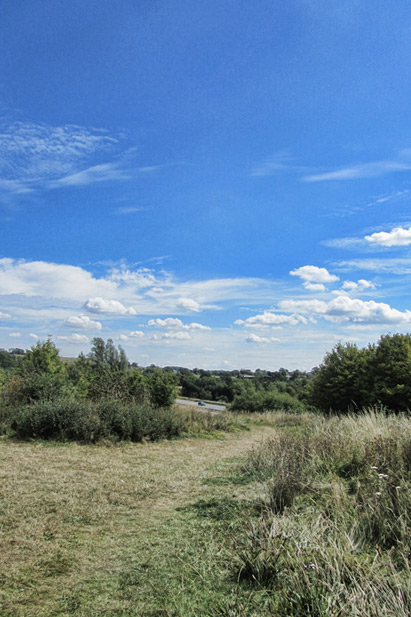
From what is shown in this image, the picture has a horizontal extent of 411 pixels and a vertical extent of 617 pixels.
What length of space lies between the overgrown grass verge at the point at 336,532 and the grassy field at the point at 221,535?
2cm

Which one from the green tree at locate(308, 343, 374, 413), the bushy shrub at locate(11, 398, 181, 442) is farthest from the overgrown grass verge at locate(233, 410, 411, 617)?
the green tree at locate(308, 343, 374, 413)

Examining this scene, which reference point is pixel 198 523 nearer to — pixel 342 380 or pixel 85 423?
pixel 85 423

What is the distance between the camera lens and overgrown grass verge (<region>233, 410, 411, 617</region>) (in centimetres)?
229

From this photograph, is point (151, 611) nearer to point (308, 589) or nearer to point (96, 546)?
point (308, 589)

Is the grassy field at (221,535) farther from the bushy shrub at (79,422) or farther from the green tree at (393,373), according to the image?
the green tree at (393,373)

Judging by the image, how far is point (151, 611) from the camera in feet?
8.79

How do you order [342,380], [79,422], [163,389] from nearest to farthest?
[79,422], [342,380], [163,389]

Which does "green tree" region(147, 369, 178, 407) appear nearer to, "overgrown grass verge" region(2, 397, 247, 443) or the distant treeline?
the distant treeline

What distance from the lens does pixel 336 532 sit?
11.0ft

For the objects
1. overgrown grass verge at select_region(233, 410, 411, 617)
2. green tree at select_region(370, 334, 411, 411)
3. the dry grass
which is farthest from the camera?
green tree at select_region(370, 334, 411, 411)

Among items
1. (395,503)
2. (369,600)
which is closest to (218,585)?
(369,600)

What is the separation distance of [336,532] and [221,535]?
4.15ft

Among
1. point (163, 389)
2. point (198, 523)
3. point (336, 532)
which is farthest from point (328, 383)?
point (336, 532)

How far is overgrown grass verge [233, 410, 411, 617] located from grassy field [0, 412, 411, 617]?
16mm
